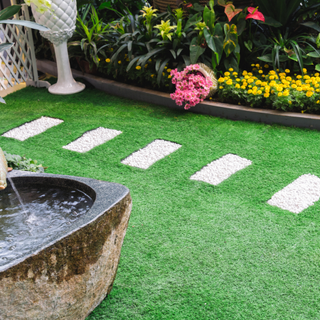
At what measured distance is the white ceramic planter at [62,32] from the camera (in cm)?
442

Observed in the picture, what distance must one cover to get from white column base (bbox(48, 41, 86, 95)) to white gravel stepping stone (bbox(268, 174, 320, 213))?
305 cm

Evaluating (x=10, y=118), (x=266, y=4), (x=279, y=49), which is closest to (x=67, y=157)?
(x=10, y=118)

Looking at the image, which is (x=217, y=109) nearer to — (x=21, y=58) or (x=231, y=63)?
(x=231, y=63)

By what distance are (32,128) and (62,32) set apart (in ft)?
4.23

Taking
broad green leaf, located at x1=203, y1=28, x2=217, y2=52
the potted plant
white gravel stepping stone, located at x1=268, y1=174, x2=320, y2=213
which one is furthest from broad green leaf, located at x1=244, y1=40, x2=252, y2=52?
white gravel stepping stone, located at x1=268, y1=174, x2=320, y2=213

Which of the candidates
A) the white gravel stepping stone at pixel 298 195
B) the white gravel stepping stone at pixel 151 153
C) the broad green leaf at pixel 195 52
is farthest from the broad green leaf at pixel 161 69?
the white gravel stepping stone at pixel 298 195

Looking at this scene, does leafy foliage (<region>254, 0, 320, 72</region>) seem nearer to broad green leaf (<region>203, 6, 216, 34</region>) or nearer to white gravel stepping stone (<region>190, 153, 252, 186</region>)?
broad green leaf (<region>203, 6, 216, 34</region>)

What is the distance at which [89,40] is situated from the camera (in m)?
4.96

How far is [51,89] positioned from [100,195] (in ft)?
11.5

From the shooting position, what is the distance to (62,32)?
4.54 metres

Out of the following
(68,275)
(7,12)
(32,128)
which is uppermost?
(7,12)

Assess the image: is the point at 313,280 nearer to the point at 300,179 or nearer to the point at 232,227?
the point at 232,227

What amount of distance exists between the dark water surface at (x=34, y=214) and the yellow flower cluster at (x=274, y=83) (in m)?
2.59

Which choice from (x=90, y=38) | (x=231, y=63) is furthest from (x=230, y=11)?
(x=90, y=38)
